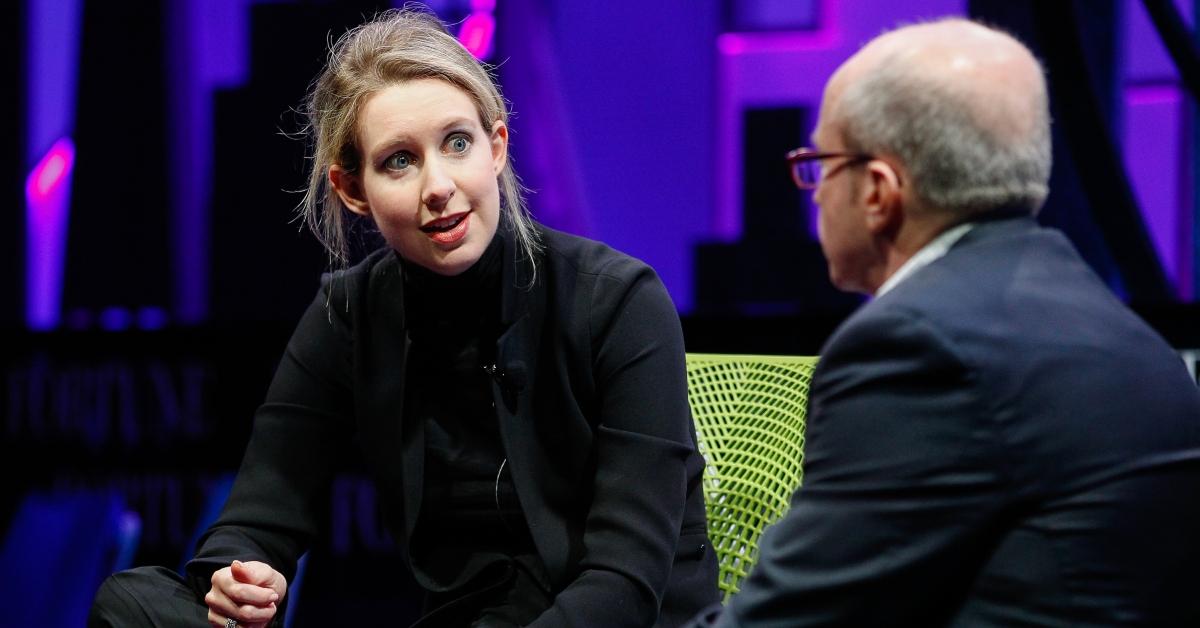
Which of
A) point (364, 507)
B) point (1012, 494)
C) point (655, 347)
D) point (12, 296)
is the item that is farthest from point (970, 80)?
point (12, 296)

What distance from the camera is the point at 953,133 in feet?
3.87

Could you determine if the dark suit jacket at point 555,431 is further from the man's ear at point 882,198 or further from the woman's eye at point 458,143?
the man's ear at point 882,198

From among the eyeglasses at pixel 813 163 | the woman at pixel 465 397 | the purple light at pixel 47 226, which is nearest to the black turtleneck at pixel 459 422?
the woman at pixel 465 397

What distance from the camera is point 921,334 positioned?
1098 mm

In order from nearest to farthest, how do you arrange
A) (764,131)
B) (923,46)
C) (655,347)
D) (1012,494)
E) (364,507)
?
(1012,494) → (923,46) → (655,347) → (764,131) → (364,507)

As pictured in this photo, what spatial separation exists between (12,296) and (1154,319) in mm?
3262

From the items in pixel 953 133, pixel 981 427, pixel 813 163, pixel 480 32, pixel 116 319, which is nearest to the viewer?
pixel 981 427

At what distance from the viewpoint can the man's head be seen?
1181 millimetres

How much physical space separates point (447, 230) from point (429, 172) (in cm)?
9

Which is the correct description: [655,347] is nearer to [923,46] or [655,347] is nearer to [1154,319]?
[923,46]

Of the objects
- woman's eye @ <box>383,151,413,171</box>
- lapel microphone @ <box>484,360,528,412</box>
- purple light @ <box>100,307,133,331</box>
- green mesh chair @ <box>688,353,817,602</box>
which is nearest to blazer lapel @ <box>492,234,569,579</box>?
lapel microphone @ <box>484,360,528,412</box>

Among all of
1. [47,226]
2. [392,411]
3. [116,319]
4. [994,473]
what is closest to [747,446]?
[392,411]

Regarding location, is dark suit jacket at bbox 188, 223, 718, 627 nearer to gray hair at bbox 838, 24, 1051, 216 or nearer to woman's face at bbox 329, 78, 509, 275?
woman's face at bbox 329, 78, 509, 275

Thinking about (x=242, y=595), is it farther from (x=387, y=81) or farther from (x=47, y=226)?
(x=47, y=226)
